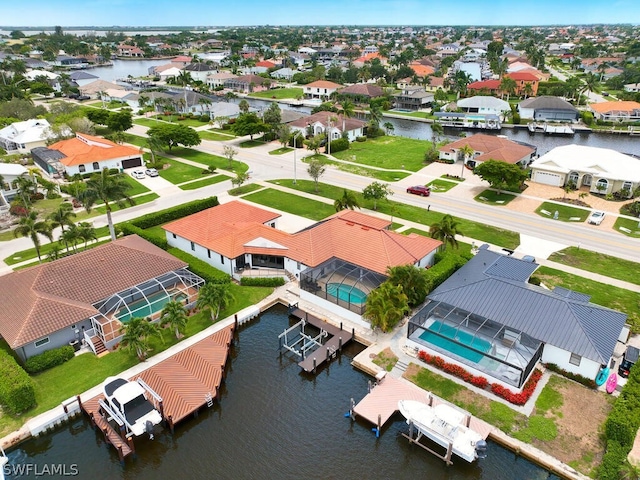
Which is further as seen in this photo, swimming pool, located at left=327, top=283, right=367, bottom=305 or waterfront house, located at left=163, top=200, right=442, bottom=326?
waterfront house, located at left=163, top=200, right=442, bottom=326

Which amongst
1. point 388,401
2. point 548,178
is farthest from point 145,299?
point 548,178

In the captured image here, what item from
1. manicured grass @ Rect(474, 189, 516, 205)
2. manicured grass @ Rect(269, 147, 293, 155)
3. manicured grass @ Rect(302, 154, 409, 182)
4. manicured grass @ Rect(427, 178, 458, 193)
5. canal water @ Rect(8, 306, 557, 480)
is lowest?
canal water @ Rect(8, 306, 557, 480)

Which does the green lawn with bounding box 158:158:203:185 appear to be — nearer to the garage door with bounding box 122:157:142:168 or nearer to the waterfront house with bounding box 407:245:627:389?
the garage door with bounding box 122:157:142:168

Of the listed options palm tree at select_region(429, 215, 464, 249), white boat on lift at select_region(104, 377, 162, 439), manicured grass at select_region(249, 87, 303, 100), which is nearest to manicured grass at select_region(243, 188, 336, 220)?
palm tree at select_region(429, 215, 464, 249)

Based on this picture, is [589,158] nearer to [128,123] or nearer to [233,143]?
[233,143]

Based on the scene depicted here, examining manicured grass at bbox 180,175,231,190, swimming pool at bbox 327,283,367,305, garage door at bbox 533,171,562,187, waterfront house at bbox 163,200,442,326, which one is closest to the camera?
swimming pool at bbox 327,283,367,305

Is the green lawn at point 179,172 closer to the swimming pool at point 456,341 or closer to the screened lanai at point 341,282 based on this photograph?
the screened lanai at point 341,282
